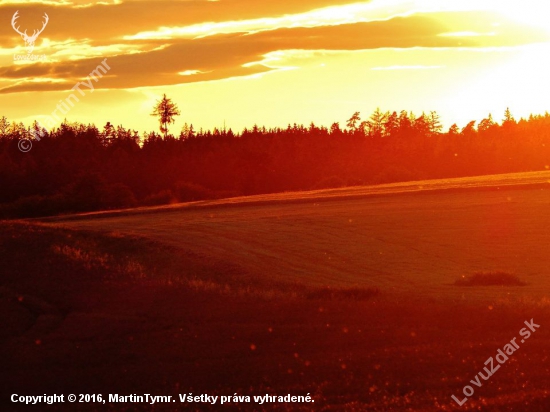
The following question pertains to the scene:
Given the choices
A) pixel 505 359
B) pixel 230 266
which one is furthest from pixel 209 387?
pixel 230 266

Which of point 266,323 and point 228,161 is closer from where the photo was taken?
point 266,323

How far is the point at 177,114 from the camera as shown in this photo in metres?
134

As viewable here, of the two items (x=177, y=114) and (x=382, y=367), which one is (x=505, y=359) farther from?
(x=177, y=114)

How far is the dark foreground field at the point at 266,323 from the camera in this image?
12195 mm

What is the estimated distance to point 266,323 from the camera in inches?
635

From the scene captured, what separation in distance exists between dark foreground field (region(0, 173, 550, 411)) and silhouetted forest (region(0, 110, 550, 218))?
3785 cm

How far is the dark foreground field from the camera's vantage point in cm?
1220

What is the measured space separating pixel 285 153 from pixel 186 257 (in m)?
92.7

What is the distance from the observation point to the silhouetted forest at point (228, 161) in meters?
71.7

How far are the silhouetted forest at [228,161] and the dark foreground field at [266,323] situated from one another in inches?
1490

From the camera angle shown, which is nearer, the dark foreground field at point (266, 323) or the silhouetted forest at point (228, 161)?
the dark foreground field at point (266, 323)

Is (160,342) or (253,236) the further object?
(253,236)

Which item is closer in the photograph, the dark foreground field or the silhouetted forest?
the dark foreground field

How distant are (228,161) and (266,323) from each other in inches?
3678
